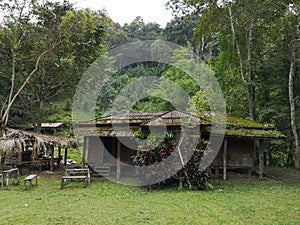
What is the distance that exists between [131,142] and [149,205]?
6168 millimetres

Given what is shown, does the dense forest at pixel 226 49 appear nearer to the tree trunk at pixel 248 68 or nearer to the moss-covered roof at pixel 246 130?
the tree trunk at pixel 248 68

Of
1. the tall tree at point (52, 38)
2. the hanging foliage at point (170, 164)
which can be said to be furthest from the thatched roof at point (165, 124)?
the tall tree at point (52, 38)

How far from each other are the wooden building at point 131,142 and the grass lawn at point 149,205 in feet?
6.65

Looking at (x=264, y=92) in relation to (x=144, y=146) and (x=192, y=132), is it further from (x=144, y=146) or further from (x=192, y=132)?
(x=144, y=146)

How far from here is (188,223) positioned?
5914mm

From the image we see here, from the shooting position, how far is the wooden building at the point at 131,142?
11773 mm

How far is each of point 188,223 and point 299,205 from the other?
375cm

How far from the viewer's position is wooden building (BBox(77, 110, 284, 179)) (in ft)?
38.6

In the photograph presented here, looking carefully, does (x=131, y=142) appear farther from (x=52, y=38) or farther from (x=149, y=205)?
(x=52, y=38)

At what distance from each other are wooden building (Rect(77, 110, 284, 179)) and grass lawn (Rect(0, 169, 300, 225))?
A: 2.03m

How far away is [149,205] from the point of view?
7.40 metres

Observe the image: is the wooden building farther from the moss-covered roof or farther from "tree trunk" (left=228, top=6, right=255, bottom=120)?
"tree trunk" (left=228, top=6, right=255, bottom=120)

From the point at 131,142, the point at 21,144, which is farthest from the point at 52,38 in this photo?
the point at 131,142

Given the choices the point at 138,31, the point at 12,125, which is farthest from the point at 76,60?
the point at 138,31
